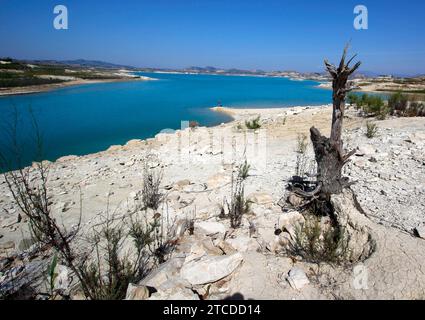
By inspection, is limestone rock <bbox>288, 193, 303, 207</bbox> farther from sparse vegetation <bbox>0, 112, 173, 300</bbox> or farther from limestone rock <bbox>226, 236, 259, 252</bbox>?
sparse vegetation <bbox>0, 112, 173, 300</bbox>

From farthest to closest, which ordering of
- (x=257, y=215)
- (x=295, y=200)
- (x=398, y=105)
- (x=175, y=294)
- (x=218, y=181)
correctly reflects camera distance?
(x=398, y=105), (x=218, y=181), (x=295, y=200), (x=257, y=215), (x=175, y=294)

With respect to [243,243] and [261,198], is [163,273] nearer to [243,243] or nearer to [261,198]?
[243,243]

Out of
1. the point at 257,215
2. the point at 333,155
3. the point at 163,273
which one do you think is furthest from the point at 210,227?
the point at 333,155

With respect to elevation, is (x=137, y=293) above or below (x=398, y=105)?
below

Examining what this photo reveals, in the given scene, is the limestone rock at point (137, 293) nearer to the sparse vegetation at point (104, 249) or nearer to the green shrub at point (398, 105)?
the sparse vegetation at point (104, 249)

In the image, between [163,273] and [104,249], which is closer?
[163,273]

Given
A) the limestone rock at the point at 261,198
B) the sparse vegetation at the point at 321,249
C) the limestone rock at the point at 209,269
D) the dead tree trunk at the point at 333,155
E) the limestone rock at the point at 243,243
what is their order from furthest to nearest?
the limestone rock at the point at 261,198, the dead tree trunk at the point at 333,155, the limestone rock at the point at 243,243, the sparse vegetation at the point at 321,249, the limestone rock at the point at 209,269

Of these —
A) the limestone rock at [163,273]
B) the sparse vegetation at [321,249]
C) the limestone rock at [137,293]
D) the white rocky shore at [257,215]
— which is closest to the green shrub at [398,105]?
the white rocky shore at [257,215]

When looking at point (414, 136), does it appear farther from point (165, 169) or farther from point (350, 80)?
point (165, 169)

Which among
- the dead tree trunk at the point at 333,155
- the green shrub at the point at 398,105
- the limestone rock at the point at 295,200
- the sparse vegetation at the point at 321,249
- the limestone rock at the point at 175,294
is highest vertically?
the green shrub at the point at 398,105
